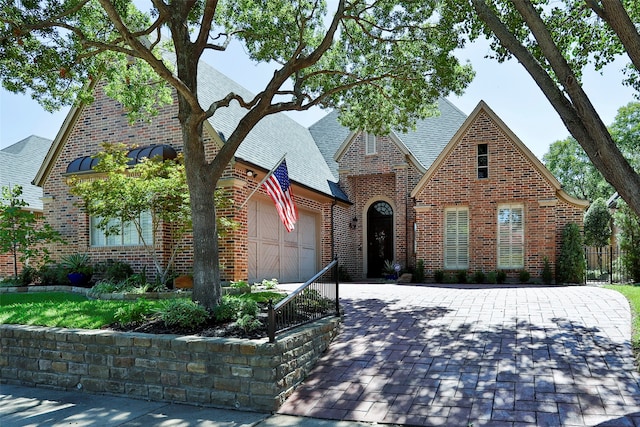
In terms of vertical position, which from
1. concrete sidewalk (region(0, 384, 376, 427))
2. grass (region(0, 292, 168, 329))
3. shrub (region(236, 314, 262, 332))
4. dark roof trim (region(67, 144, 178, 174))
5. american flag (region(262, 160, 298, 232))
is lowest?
concrete sidewalk (region(0, 384, 376, 427))

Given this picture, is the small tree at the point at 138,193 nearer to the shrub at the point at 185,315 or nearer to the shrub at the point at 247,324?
the shrub at the point at 185,315

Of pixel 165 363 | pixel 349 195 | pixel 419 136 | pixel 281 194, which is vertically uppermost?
pixel 419 136

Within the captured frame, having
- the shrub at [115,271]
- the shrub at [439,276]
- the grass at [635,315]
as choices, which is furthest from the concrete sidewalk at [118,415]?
the shrub at [439,276]

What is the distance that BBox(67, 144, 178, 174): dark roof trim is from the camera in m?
12.7

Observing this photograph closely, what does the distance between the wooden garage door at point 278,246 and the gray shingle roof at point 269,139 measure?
1.29 metres

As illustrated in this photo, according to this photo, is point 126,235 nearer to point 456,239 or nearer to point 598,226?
point 456,239

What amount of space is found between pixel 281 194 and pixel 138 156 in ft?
16.3

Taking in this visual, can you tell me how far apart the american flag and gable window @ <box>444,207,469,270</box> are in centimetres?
774

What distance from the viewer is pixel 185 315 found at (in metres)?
6.51

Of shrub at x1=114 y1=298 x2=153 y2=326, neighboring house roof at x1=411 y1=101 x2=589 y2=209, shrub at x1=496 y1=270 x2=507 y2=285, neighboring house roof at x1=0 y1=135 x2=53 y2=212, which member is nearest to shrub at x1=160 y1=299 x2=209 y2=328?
shrub at x1=114 y1=298 x2=153 y2=326

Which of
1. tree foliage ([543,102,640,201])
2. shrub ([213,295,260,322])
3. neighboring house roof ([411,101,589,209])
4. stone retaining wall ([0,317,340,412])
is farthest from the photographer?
tree foliage ([543,102,640,201])

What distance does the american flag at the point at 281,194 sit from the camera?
32.7 feet

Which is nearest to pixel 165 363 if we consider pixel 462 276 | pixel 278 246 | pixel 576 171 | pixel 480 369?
pixel 480 369

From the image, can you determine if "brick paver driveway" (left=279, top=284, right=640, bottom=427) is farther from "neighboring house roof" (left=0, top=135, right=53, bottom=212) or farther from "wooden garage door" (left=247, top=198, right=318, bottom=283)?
"neighboring house roof" (left=0, top=135, right=53, bottom=212)
